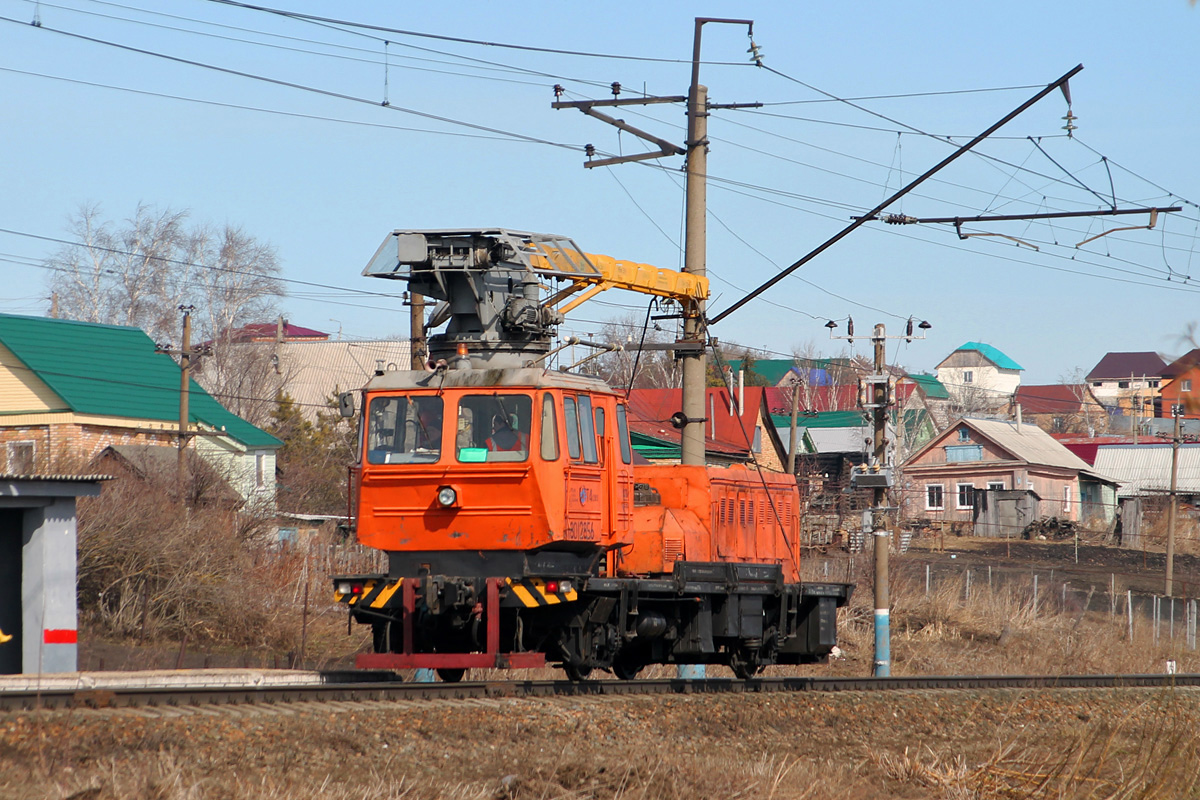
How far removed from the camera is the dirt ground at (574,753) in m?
8.22

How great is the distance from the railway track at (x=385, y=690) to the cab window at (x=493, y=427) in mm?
2371

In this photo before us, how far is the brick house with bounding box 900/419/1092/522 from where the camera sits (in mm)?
71625

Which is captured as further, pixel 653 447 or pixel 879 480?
pixel 653 447

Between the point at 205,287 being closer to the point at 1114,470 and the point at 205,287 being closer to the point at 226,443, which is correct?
the point at 226,443

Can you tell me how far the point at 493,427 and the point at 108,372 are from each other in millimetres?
31657

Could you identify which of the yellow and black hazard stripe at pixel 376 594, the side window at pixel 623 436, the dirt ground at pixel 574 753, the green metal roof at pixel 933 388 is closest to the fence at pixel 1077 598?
the dirt ground at pixel 574 753

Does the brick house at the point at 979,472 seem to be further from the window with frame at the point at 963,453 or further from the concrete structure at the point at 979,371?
the concrete structure at the point at 979,371

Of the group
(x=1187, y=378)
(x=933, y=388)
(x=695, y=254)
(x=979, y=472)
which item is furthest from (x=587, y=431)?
(x=933, y=388)

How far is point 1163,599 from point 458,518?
131 ft

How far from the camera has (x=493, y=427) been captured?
13.5m

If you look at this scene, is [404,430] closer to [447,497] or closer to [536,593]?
[447,497]

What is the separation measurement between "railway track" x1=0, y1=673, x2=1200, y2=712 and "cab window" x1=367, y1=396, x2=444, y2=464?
7.74 ft

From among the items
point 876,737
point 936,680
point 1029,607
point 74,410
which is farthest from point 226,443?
point 876,737

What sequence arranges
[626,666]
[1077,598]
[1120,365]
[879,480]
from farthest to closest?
[1120,365] → [1077,598] → [879,480] → [626,666]
